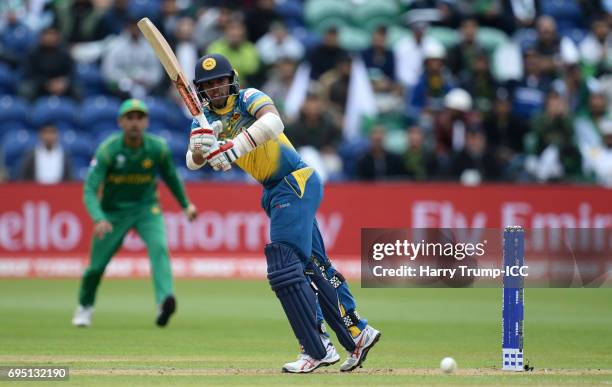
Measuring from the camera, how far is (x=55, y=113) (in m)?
20.2

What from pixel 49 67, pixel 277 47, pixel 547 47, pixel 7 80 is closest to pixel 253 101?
pixel 49 67

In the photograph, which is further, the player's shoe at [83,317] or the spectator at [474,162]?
the spectator at [474,162]

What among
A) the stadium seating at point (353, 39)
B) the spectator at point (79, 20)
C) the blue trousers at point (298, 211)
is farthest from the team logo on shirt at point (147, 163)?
the stadium seating at point (353, 39)

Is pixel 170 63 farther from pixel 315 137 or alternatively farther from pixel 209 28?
pixel 209 28

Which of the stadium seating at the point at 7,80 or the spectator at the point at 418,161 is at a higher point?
the stadium seating at the point at 7,80

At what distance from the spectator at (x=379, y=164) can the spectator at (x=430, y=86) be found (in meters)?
1.34

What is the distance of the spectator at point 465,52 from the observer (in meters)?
21.3

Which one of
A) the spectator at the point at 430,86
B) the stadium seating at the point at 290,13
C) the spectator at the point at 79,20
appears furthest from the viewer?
the stadium seating at the point at 290,13

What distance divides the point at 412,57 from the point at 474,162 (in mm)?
2705

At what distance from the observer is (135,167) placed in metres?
13.1

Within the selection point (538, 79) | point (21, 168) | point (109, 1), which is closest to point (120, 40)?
point (109, 1)

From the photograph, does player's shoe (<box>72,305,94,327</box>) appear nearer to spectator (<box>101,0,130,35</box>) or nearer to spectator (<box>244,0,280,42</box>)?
spectator (<box>101,0,130,35</box>)

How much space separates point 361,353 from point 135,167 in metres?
4.77

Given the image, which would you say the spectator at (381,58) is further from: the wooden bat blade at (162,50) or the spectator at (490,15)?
the wooden bat blade at (162,50)
